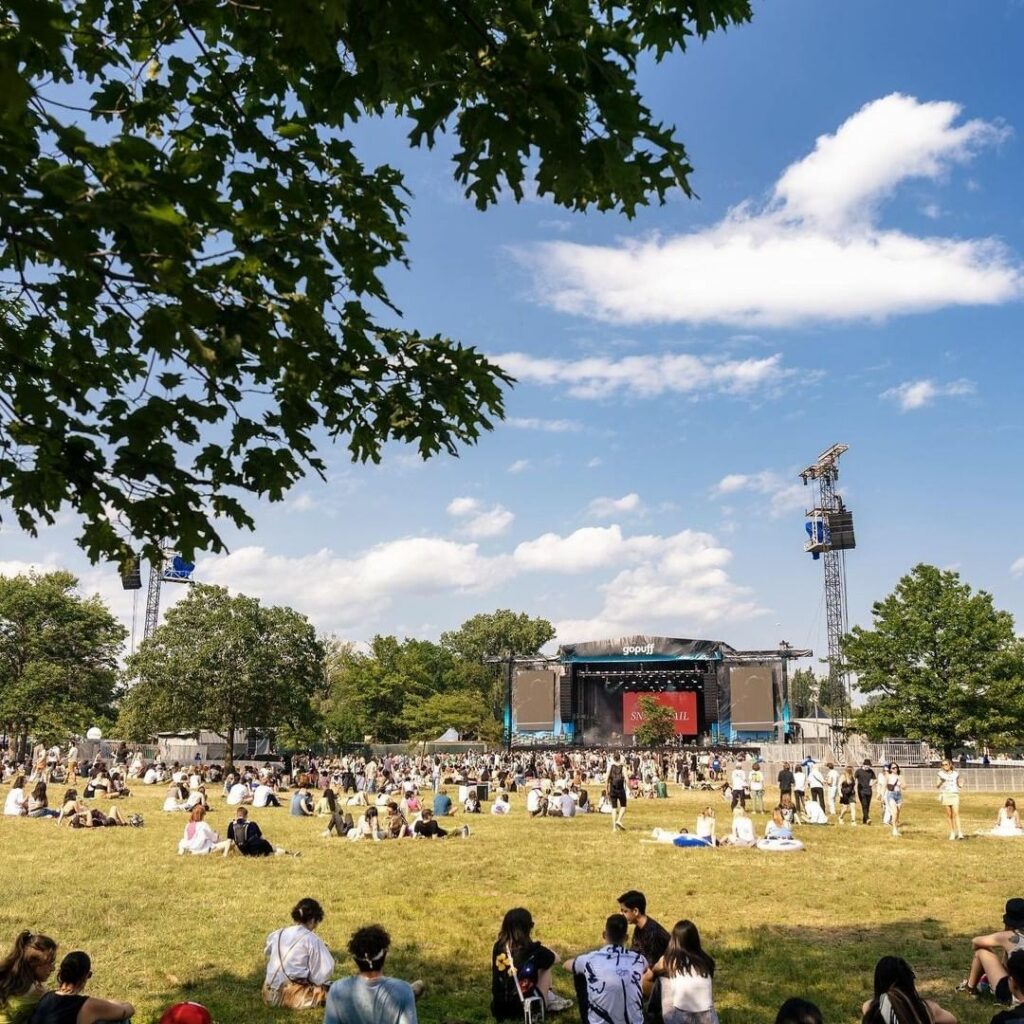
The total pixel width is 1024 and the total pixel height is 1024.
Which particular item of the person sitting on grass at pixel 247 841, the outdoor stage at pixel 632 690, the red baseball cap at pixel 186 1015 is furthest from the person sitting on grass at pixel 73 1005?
the outdoor stage at pixel 632 690

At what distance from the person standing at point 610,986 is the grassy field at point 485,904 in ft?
6.13

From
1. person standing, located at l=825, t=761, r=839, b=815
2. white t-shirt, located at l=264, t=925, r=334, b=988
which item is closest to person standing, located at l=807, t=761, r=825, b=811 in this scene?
person standing, located at l=825, t=761, r=839, b=815

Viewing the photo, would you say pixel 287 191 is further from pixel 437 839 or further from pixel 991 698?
pixel 991 698

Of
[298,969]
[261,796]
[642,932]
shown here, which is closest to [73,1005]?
[298,969]

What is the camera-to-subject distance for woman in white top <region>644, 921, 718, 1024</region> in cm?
684

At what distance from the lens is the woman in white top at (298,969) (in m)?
8.39

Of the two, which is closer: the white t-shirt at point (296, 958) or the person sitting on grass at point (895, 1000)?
the person sitting on grass at point (895, 1000)

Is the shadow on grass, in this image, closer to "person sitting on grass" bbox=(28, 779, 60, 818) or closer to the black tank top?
the black tank top

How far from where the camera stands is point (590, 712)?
77.9 m

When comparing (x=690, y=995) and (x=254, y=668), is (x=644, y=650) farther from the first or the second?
(x=690, y=995)

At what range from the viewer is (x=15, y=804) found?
24344 mm

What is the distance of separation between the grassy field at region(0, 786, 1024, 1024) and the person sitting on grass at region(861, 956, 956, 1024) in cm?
262

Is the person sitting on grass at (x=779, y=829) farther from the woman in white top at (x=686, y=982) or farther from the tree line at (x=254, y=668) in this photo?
the tree line at (x=254, y=668)

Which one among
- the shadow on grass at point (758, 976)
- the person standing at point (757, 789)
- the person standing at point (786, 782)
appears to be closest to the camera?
the shadow on grass at point (758, 976)
